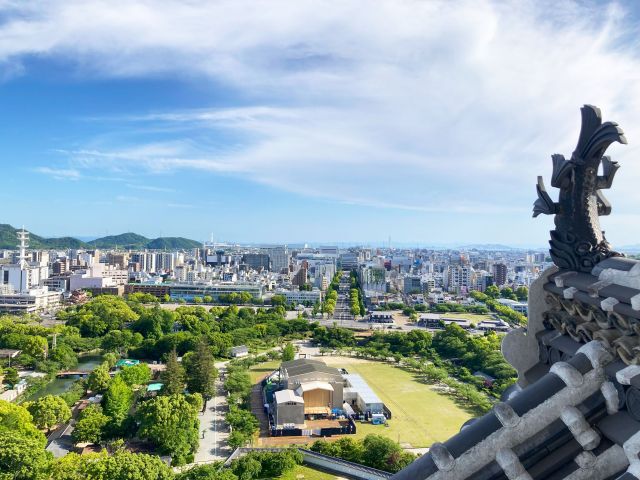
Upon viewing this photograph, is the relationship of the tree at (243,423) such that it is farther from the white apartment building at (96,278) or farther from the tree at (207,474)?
the white apartment building at (96,278)

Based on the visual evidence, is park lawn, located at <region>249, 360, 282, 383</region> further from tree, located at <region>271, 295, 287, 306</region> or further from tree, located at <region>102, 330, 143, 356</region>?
tree, located at <region>271, 295, 287, 306</region>

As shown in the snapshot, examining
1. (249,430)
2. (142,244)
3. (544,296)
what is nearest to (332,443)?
(249,430)

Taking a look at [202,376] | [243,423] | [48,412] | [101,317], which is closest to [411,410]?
[243,423]

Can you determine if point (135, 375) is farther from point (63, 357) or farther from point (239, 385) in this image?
point (63, 357)

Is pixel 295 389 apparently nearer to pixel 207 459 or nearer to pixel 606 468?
→ pixel 207 459

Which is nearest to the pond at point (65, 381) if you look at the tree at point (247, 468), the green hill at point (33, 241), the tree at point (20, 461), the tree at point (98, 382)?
the tree at point (98, 382)

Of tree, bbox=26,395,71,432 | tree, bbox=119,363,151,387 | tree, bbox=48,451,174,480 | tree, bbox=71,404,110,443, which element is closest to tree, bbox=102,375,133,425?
tree, bbox=71,404,110,443
